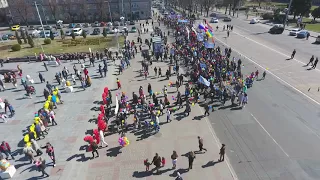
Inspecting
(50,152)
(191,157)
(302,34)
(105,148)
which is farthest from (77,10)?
(191,157)

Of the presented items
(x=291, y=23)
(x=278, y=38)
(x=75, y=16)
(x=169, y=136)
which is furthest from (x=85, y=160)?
(x=75, y=16)

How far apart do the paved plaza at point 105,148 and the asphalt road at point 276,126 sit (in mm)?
1416

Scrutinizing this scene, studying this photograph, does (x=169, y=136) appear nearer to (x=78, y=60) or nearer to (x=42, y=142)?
(x=42, y=142)

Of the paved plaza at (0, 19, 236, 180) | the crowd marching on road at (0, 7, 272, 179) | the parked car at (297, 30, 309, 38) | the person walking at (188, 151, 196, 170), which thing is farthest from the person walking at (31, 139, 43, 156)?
the parked car at (297, 30, 309, 38)

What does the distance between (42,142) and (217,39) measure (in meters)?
37.9

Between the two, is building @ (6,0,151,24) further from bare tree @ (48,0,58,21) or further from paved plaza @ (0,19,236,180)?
paved plaza @ (0,19,236,180)

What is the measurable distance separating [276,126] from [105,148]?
13118 millimetres

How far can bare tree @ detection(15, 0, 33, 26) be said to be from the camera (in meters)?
67.4

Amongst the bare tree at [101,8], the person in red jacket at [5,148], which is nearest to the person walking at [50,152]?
the person in red jacket at [5,148]

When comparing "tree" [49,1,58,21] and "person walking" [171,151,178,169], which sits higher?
"tree" [49,1,58,21]

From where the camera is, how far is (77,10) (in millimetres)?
74500

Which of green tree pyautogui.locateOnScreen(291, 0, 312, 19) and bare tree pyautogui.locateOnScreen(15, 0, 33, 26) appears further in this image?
bare tree pyautogui.locateOnScreen(15, 0, 33, 26)

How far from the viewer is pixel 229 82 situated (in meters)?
24.2

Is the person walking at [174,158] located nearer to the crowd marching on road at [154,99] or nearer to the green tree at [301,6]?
the crowd marching on road at [154,99]
